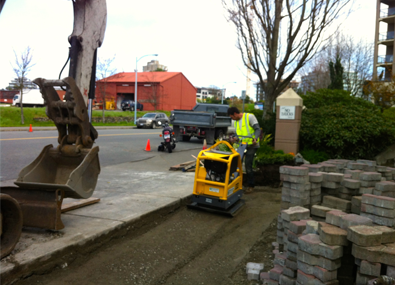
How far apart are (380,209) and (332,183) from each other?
1.38 meters

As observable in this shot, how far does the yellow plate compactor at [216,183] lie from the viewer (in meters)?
6.12

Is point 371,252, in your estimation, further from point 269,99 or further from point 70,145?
point 269,99

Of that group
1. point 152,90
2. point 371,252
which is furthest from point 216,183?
point 152,90

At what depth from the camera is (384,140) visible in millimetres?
9477

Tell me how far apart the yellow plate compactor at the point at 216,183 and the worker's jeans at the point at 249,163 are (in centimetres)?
117

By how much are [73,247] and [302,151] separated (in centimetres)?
740

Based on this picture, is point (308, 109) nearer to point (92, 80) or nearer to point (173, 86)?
point (92, 80)

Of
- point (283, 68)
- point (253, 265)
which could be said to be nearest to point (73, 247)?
point (253, 265)

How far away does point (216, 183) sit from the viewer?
618 centimetres

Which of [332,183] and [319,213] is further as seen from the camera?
[332,183]

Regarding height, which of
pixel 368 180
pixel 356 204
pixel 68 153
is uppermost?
pixel 68 153

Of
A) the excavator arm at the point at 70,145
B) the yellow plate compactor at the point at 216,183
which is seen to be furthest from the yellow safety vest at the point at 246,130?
the excavator arm at the point at 70,145

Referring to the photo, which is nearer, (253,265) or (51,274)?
(51,274)

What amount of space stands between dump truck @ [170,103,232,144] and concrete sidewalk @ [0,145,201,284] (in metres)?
7.32
